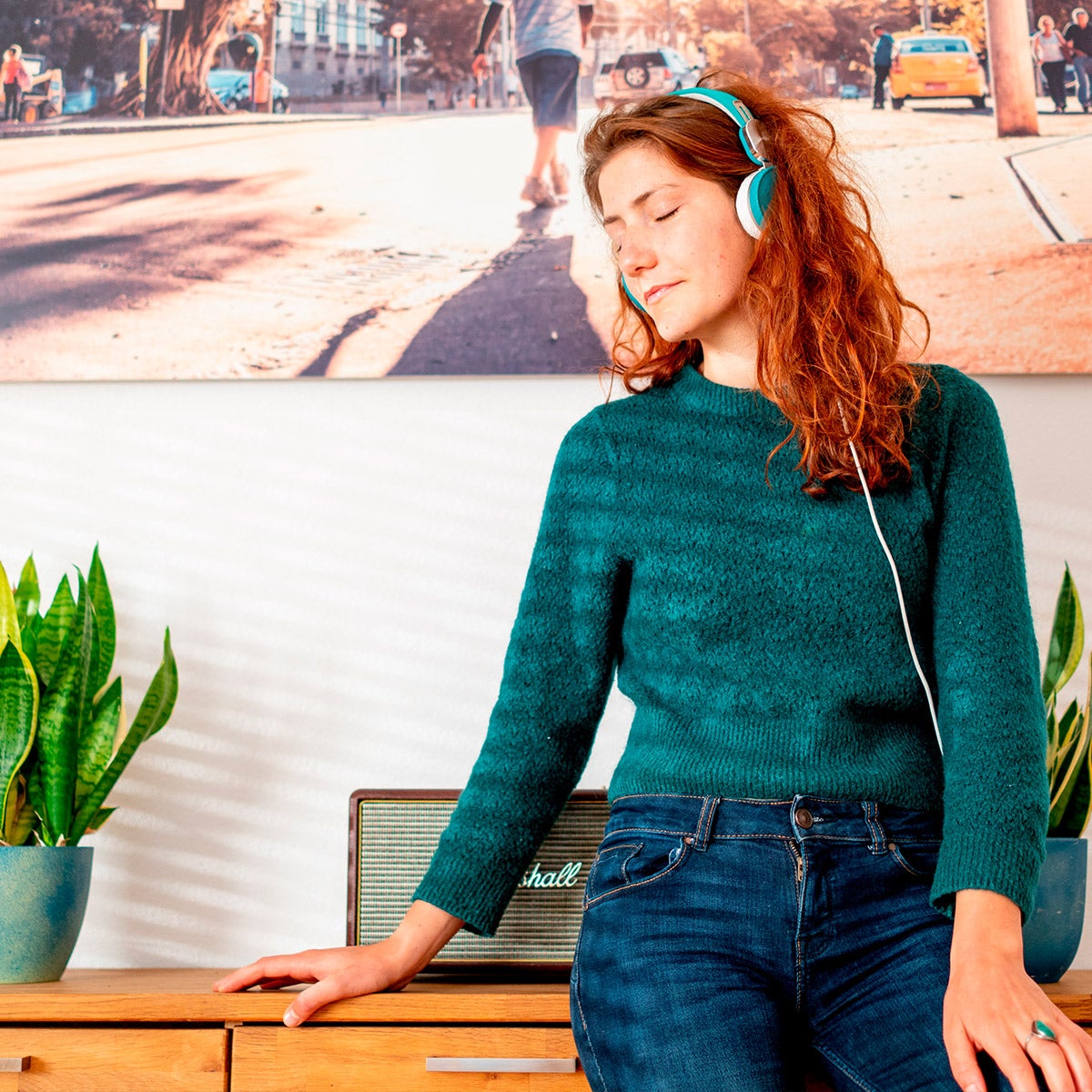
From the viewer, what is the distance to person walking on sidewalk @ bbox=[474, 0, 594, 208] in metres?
1.75

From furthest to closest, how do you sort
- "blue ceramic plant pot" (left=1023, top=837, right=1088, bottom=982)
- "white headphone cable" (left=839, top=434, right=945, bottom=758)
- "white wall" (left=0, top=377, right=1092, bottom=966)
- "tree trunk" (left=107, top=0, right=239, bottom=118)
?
"tree trunk" (left=107, top=0, right=239, bottom=118), "white wall" (left=0, top=377, right=1092, bottom=966), "blue ceramic plant pot" (left=1023, top=837, right=1088, bottom=982), "white headphone cable" (left=839, top=434, right=945, bottom=758)

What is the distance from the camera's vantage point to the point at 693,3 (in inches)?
69.0

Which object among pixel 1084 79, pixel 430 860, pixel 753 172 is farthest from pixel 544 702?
pixel 1084 79

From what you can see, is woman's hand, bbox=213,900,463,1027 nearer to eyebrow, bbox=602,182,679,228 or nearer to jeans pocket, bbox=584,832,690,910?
jeans pocket, bbox=584,832,690,910

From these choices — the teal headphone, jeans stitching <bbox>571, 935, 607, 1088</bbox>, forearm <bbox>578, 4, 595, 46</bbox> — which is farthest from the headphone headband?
jeans stitching <bbox>571, 935, 607, 1088</bbox>

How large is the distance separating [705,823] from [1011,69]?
132 cm

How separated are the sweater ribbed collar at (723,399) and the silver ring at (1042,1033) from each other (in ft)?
1.85

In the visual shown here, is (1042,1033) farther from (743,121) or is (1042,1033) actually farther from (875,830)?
(743,121)

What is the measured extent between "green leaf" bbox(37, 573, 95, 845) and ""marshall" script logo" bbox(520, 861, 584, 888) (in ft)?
1.78

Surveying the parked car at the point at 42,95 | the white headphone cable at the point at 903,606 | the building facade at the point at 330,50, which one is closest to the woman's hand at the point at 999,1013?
the white headphone cable at the point at 903,606

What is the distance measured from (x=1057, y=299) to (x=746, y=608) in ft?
3.05

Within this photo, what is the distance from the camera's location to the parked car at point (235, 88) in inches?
70.3

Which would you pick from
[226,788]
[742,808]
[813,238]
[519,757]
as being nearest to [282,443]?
[226,788]

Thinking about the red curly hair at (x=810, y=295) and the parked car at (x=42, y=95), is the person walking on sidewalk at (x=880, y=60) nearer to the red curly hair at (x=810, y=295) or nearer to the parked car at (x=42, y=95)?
the red curly hair at (x=810, y=295)
